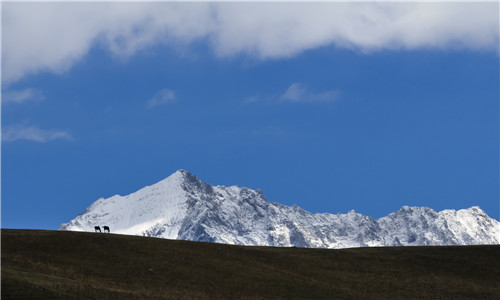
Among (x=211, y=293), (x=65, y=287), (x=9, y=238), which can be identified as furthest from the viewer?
(x=9, y=238)

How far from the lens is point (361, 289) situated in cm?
7250

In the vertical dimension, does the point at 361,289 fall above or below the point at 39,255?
below

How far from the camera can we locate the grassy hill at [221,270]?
64.5 m

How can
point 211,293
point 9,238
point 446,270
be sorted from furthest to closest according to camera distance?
point 446,270, point 9,238, point 211,293

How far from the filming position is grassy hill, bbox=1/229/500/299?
64500 millimetres

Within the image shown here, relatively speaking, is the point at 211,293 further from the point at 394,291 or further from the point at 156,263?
the point at 394,291

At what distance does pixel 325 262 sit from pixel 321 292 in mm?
11584

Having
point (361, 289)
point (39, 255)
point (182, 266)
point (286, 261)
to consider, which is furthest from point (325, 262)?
point (39, 255)

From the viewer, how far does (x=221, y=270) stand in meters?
74.1

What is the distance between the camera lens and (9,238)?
76.2 metres

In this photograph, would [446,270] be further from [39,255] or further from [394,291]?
[39,255]

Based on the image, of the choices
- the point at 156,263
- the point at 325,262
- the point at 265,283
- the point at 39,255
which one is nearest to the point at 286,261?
the point at 325,262

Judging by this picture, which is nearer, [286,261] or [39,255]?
[39,255]

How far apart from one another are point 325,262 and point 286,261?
14.1 ft
